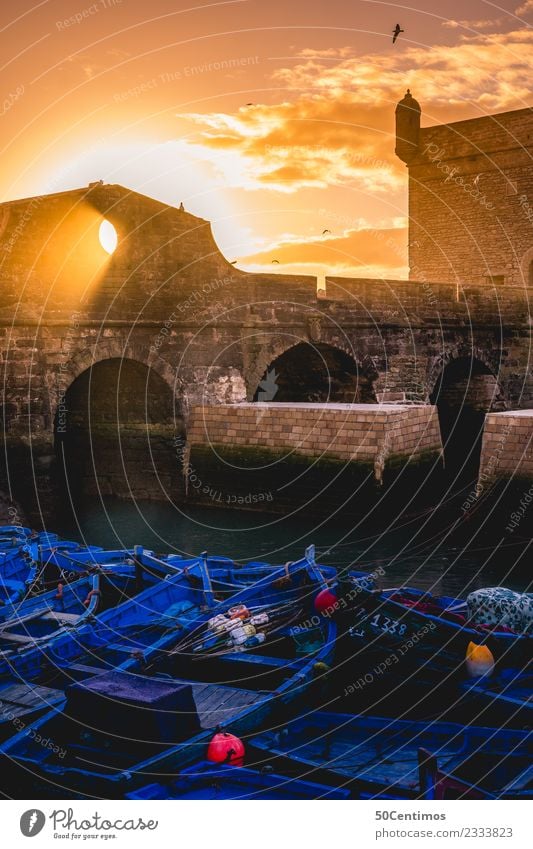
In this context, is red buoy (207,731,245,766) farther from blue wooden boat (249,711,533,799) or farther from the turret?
the turret

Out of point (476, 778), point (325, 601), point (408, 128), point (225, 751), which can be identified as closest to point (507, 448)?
point (325, 601)

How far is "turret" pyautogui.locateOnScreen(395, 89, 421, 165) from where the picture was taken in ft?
120

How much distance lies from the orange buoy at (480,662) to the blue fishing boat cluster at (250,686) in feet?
0.04

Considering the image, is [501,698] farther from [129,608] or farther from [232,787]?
[129,608]

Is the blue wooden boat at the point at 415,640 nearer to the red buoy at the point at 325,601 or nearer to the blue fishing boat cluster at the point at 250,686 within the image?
the blue fishing boat cluster at the point at 250,686

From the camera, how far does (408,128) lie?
121 feet

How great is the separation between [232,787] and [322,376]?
726 inches

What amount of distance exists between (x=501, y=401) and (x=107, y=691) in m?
21.9

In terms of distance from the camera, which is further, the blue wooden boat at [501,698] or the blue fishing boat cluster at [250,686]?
the blue wooden boat at [501,698]

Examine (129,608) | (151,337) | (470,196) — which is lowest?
(129,608)

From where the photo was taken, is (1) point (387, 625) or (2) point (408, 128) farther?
(2) point (408, 128)

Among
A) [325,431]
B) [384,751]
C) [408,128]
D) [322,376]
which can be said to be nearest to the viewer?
[384,751]

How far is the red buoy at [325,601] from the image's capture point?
10039mm
